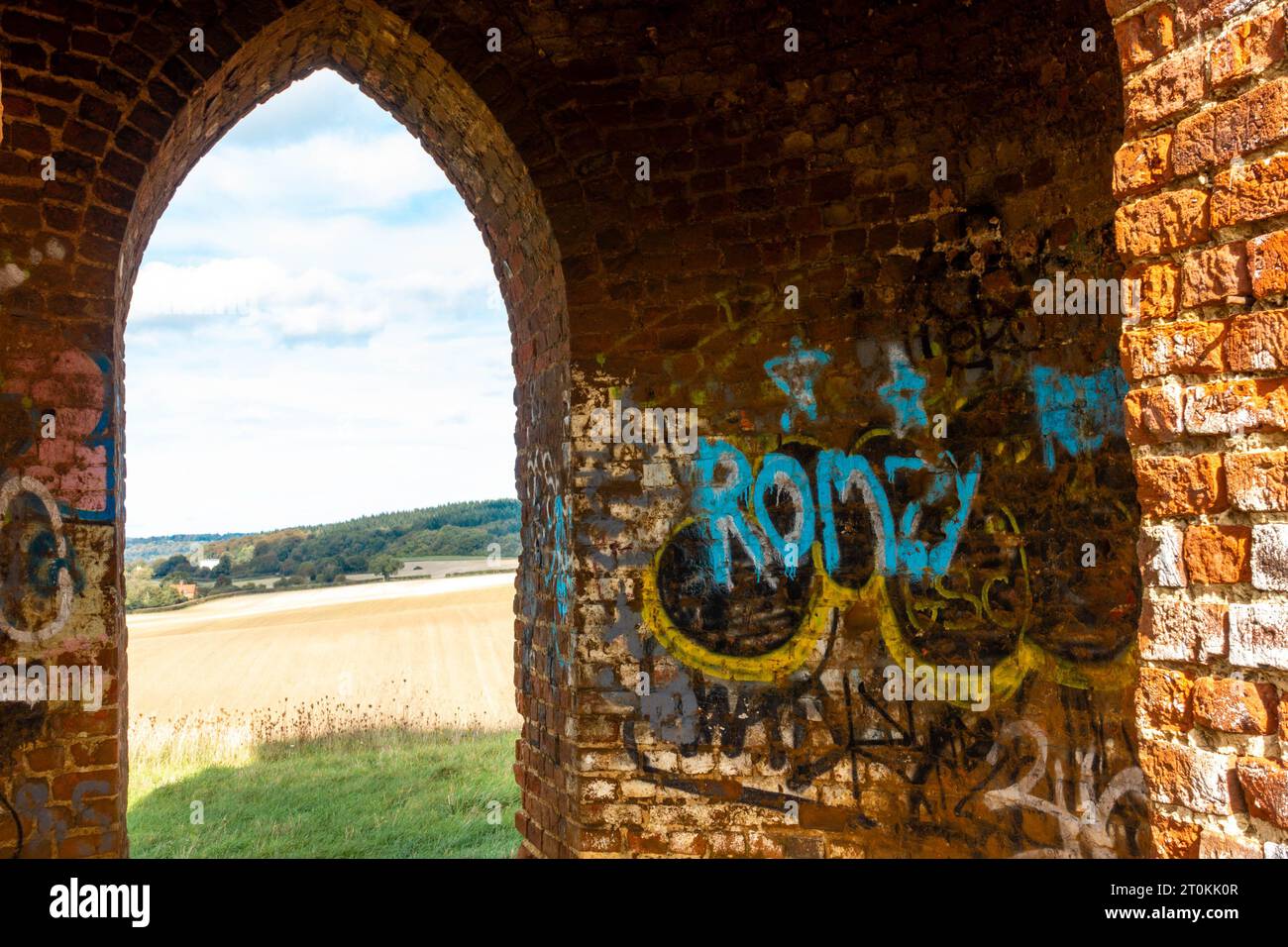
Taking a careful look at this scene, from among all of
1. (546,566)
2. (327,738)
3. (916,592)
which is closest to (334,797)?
(327,738)

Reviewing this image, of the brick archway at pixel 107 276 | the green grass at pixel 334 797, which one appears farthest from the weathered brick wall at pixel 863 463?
the green grass at pixel 334 797

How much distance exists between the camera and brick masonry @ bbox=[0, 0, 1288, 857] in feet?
14.9

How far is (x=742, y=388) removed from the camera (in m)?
5.18

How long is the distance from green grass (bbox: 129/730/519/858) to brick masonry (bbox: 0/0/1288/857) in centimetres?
180

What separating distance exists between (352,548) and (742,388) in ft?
111

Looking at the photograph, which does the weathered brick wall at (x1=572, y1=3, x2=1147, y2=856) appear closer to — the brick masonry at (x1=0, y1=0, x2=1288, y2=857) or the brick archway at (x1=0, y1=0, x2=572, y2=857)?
the brick masonry at (x1=0, y1=0, x2=1288, y2=857)

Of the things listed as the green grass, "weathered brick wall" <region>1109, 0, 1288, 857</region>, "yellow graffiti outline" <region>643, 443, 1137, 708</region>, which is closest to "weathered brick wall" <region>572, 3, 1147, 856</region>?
"yellow graffiti outline" <region>643, 443, 1137, 708</region>

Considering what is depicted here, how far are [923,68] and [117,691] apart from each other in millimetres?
4716

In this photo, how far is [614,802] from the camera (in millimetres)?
5113

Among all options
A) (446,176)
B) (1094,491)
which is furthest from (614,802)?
(446,176)

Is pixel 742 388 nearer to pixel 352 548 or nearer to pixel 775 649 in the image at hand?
pixel 775 649

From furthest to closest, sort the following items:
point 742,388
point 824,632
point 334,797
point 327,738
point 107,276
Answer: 1. point 327,738
2. point 334,797
3. point 742,388
4. point 824,632
5. point 107,276

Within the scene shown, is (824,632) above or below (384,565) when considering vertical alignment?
above

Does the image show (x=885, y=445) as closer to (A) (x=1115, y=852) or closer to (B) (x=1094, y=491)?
(B) (x=1094, y=491)
